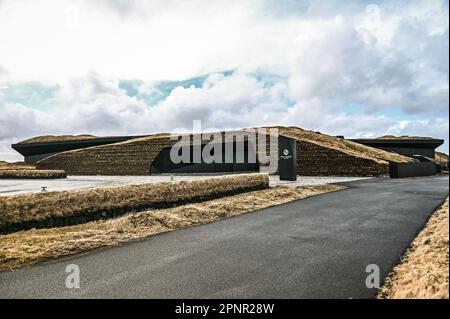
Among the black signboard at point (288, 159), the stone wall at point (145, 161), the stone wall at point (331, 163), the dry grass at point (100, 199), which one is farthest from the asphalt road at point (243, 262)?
the stone wall at point (145, 161)

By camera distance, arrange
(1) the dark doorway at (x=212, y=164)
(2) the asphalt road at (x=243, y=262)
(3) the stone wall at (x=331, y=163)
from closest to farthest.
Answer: (2) the asphalt road at (x=243, y=262), (3) the stone wall at (x=331, y=163), (1) the dark doorway at (x=212, y=164)

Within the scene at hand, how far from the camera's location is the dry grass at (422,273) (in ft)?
12.4

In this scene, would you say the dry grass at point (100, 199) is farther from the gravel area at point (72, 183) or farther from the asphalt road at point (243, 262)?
the asphalt road at point (243, 262)

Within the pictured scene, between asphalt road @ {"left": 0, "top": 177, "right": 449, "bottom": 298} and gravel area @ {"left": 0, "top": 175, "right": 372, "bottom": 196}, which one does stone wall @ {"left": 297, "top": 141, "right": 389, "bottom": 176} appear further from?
asphalt road @ {"left": 0, "top": 177, "right": 449, "bottom": 298}

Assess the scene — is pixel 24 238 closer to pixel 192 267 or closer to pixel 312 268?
pixel 192 267

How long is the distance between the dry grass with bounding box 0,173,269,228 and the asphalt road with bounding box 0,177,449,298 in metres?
3.15

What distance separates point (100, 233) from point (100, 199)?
2.43 metres

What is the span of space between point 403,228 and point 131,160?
37716 mm

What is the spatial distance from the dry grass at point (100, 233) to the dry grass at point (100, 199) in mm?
514

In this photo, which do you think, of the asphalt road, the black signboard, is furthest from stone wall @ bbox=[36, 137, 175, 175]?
the asphalt road

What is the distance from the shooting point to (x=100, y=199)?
995 cm

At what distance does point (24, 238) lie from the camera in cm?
735
